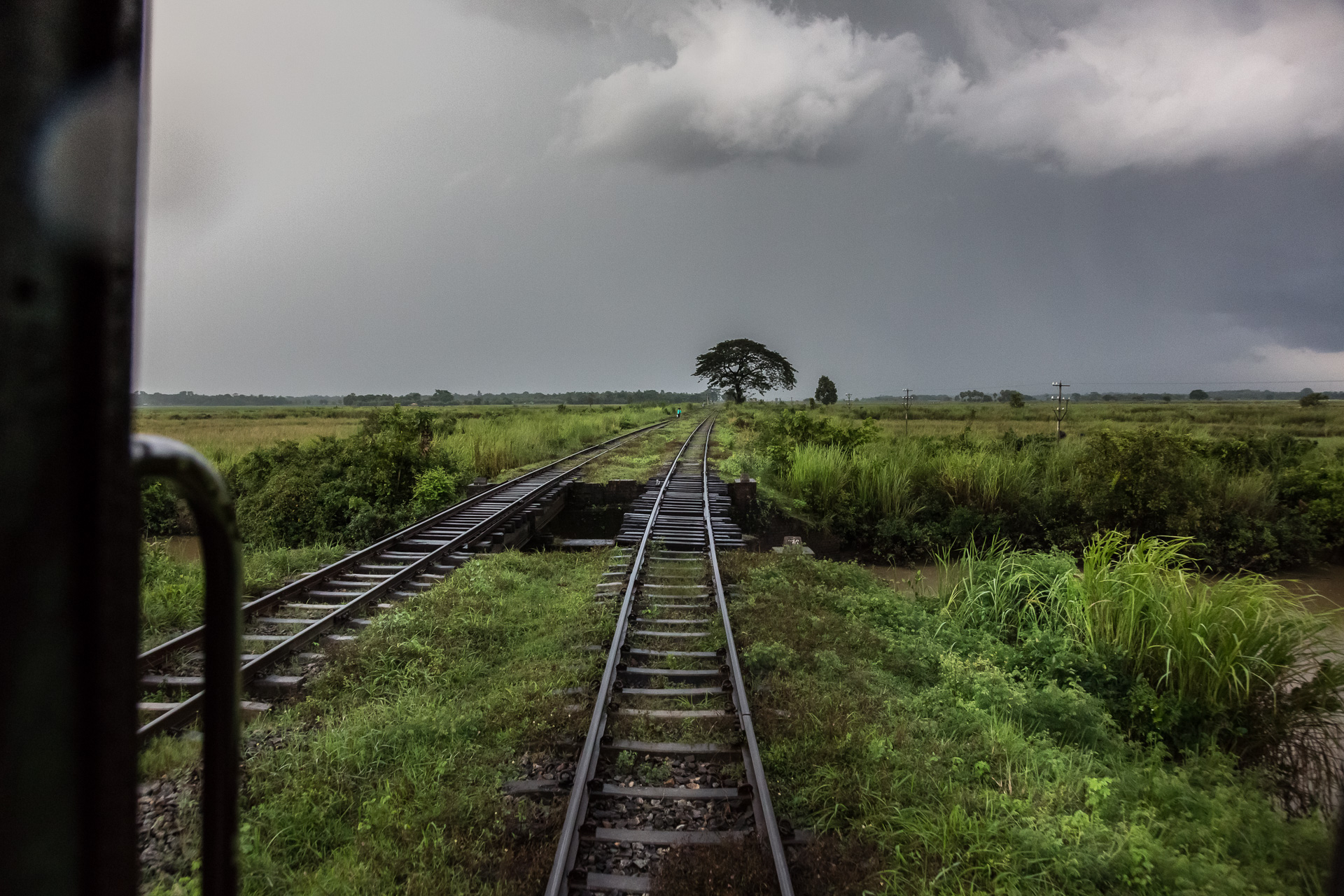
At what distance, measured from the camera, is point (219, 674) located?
88 centimetres

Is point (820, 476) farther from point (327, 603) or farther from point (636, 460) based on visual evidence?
point (327, 603)

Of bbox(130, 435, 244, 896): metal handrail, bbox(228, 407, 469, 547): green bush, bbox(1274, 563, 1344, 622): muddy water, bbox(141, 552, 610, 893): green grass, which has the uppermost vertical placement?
bbox(130, 435, 244, 896): metal handrail

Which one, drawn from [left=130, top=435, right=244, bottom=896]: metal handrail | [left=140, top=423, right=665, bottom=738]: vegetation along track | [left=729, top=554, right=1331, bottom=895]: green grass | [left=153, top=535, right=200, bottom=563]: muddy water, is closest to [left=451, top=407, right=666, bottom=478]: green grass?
[left=140, top=423, right=665, bottom=738]: vegetation along track

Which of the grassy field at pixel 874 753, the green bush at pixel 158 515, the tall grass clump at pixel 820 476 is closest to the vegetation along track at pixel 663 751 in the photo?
the grassy field at pixel 874 753

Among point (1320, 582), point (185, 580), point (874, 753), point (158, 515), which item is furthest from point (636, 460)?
point (874, 753)

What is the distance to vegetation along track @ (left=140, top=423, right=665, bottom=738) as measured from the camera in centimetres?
471

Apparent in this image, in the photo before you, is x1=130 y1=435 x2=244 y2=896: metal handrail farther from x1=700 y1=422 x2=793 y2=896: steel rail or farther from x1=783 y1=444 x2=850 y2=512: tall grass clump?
x1=783 y1=444 x2=850 y2=512: tall grass clump

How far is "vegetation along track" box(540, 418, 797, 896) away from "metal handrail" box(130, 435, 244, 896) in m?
2.31

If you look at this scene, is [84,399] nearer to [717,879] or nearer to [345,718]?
[717,879]

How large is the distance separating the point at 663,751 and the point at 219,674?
345 cm

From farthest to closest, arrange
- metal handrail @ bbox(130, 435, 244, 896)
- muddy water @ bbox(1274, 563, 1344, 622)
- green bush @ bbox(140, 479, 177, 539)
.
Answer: green bush @ bbox(140, 479, 177, 539)
muddy water @ bbox(1274, 563, 1344, 622)
metal handrail @ bbox(130, 435, 244, 896)

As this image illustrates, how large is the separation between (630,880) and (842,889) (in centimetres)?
96

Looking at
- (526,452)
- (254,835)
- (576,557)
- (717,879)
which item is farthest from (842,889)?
(526,452)

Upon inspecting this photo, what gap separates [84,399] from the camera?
23.3 inches
